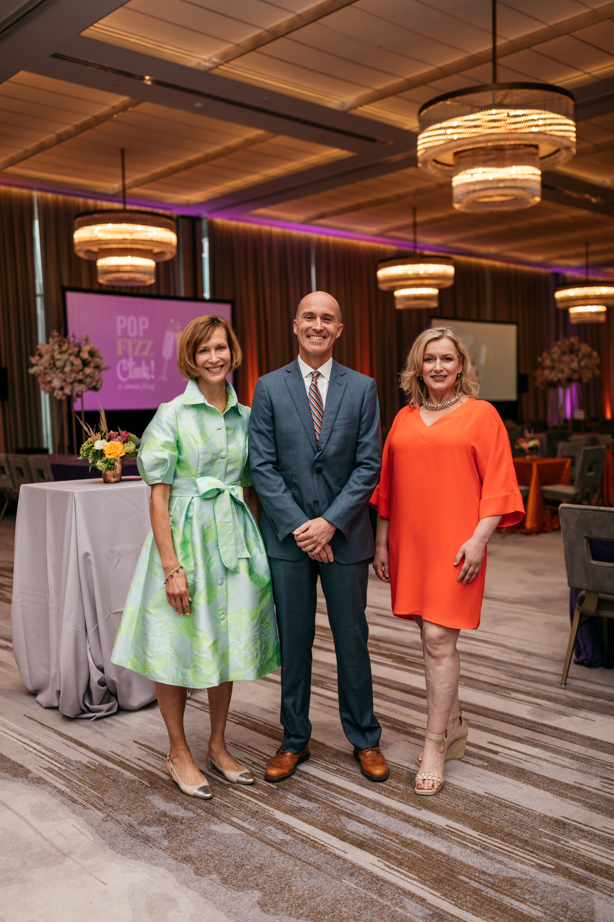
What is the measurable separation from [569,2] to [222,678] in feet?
18.3

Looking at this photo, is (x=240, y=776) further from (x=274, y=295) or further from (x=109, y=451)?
(x=274, y=295)

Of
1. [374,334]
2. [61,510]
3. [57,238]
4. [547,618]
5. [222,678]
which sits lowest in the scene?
[547,618]

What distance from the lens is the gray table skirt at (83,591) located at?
3.45 meters

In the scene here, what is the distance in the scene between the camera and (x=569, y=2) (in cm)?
571

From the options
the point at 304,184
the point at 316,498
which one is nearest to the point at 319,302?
the point at 316,498

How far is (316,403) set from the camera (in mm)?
2793

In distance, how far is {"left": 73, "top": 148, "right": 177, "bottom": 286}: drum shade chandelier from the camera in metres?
7.73

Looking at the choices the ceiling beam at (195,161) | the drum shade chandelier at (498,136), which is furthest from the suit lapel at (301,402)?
the ceiling beam at (195,161)

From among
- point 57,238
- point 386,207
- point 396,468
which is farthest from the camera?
point 386,207

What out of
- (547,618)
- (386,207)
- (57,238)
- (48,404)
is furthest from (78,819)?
(386,207)

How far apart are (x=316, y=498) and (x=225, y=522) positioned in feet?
1.08

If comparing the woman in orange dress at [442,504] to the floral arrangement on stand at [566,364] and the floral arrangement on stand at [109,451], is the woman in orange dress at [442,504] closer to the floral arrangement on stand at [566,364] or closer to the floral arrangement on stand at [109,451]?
the floral arrangement on stand at [109,451]

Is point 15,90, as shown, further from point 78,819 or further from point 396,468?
point 78,819

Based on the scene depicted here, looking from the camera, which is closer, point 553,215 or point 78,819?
point 78,819
